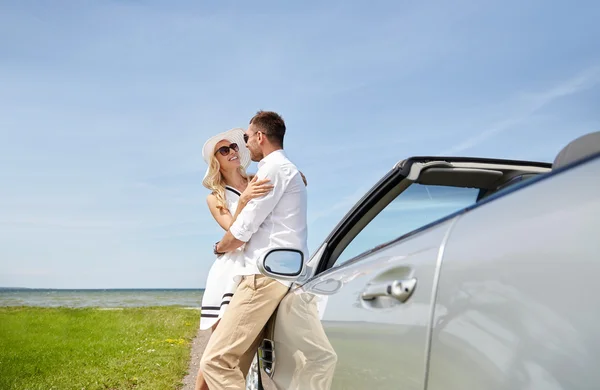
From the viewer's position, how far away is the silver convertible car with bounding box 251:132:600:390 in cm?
104

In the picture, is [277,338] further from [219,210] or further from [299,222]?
[219,210]

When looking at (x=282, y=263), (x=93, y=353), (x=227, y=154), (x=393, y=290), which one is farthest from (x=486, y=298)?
(x=93, y=353)

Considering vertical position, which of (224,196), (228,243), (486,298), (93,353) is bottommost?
(93,353)

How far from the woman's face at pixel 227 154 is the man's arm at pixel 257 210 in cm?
109

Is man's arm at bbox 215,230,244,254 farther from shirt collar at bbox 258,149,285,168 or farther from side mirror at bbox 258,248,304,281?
A: side mirror at bbox 258,248,304,281

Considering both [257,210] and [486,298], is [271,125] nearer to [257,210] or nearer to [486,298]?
[257,210]

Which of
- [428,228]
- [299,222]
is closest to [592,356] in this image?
[428,228]

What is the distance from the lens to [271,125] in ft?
12.8

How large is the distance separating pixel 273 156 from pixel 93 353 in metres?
9.28

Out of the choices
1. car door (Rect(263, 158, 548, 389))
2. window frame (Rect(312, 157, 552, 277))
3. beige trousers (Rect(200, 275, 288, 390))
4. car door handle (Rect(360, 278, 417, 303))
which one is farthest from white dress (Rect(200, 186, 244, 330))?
car door handle (Rect(360, 278, 417, 303))

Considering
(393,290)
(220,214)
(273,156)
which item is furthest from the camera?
(220,214)

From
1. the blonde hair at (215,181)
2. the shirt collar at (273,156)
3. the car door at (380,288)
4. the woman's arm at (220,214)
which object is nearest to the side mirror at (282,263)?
the car door at (380,288)

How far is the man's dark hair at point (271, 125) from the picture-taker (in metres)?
3.87

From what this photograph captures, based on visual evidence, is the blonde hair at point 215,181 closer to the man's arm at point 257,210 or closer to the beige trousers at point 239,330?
the man's arm at point 257,210
